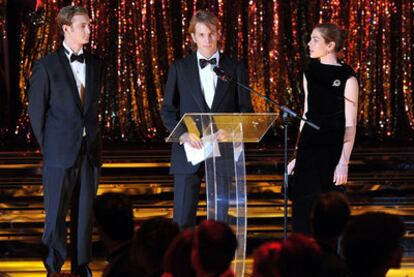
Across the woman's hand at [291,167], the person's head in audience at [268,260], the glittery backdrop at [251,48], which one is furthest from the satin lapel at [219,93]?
the glittery backdrop at [251,48]

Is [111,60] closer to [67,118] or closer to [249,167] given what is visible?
[249,167]

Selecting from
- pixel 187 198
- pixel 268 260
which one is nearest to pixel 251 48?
pixel 187 198

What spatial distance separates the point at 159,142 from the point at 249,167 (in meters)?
2.07

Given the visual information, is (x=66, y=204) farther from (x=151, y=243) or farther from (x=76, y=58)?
(x=151, y=243)

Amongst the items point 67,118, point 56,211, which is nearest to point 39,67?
point 67,118

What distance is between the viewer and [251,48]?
435 inches

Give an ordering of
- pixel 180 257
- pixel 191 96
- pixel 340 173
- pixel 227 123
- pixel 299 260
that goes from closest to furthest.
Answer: pixel 299 260, pixel 180 257, pixel 227 123, pixel 340 173, pixel 191 96

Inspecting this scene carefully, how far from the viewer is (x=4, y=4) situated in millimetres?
10578

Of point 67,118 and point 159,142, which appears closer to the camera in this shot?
point 67,118

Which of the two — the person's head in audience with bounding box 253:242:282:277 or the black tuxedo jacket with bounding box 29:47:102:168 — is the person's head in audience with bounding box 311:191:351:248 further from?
the black tuxedo jacket with bounding box 29:47:102:168

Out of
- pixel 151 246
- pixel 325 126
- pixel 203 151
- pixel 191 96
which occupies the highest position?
pixel 191 96

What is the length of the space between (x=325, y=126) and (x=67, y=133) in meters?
1.42

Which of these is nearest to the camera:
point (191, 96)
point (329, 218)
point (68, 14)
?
point (329, 218)

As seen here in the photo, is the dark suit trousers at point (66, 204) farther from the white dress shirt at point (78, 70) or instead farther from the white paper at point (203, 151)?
the white paper at point (203, 151)
